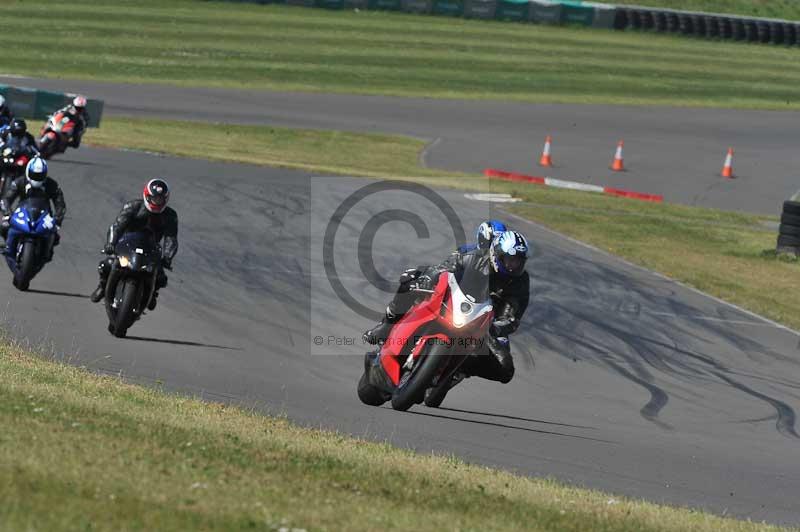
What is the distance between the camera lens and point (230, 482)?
7.81m

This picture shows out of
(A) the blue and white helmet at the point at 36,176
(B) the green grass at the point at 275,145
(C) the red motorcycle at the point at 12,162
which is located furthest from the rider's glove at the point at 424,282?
(B) the green grass at the point at 275,145

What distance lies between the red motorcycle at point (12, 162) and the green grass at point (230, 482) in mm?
8693

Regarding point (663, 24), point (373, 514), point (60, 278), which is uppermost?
point (663, 24)

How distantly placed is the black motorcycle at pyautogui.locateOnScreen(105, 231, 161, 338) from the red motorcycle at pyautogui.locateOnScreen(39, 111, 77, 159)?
41.2 ft

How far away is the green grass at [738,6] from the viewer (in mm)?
63000

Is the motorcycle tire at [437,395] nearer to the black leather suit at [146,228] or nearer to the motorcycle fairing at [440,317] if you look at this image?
the motorcycle fairing at [440,317]

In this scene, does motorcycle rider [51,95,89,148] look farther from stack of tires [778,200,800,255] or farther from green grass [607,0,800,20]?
green grass [607,0,800,20]

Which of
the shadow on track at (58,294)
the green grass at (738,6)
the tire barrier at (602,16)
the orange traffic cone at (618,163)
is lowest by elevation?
the shadow on track at (58,294)

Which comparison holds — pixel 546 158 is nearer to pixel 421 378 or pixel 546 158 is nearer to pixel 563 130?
pixel 563 130

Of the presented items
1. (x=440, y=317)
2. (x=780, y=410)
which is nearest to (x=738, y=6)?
(x=780, y=410)

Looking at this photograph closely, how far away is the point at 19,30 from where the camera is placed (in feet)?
155

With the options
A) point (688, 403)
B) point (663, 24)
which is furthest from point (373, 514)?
point (663, 24)

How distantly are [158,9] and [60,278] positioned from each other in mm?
36364

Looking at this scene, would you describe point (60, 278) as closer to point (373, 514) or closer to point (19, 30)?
point (373, 514)
